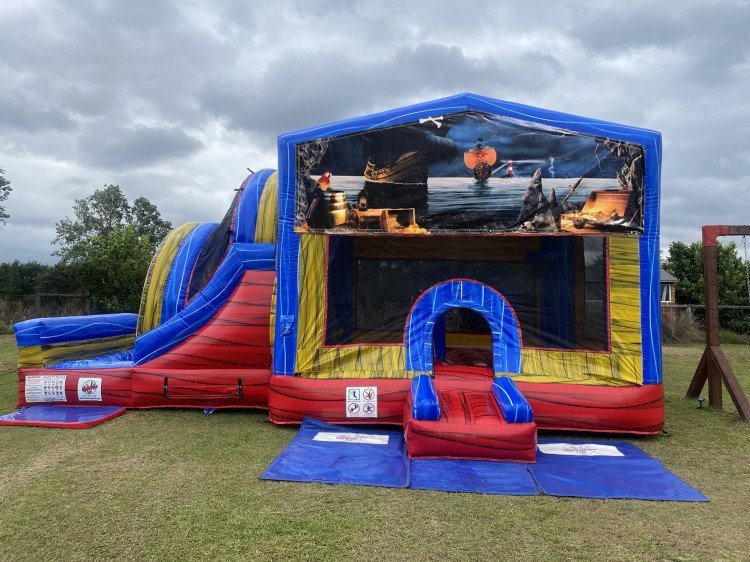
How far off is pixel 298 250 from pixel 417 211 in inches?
48.0

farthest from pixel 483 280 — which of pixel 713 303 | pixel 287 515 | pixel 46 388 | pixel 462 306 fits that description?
pixel 46 388

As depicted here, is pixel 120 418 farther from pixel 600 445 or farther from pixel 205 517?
pixel 600 445

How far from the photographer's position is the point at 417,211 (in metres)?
4.74

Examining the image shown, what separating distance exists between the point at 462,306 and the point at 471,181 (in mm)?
1198

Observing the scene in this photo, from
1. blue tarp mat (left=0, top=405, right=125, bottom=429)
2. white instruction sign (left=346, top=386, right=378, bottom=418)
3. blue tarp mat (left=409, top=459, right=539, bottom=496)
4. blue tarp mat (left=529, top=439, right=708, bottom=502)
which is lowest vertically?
blue tarp mat (left=529, top=439, right=708, bottom=502)

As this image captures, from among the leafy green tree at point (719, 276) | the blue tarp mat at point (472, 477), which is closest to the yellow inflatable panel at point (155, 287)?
the blue tarp mat at point (472, 477)

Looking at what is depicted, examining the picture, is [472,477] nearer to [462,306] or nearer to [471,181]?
[462,306]

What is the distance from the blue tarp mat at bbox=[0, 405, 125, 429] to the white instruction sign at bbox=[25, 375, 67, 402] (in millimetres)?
95

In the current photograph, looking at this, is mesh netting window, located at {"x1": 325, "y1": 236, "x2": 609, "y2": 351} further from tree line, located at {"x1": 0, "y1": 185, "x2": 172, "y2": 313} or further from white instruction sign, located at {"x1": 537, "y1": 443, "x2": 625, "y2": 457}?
tree line, located at {"x1": 0, "y1": 185, "x2": 172, "y2": 313}

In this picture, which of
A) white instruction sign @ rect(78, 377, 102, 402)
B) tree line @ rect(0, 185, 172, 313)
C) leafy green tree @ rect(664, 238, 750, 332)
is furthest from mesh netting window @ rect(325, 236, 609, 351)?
leafy green tree @ rect(664, 238, 750, 332)

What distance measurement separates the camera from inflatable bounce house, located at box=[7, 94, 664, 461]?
4.65m

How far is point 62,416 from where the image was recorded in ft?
16.9

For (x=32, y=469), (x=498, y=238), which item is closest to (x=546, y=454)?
(x=498, y=238)

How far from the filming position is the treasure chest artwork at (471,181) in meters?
4.63
